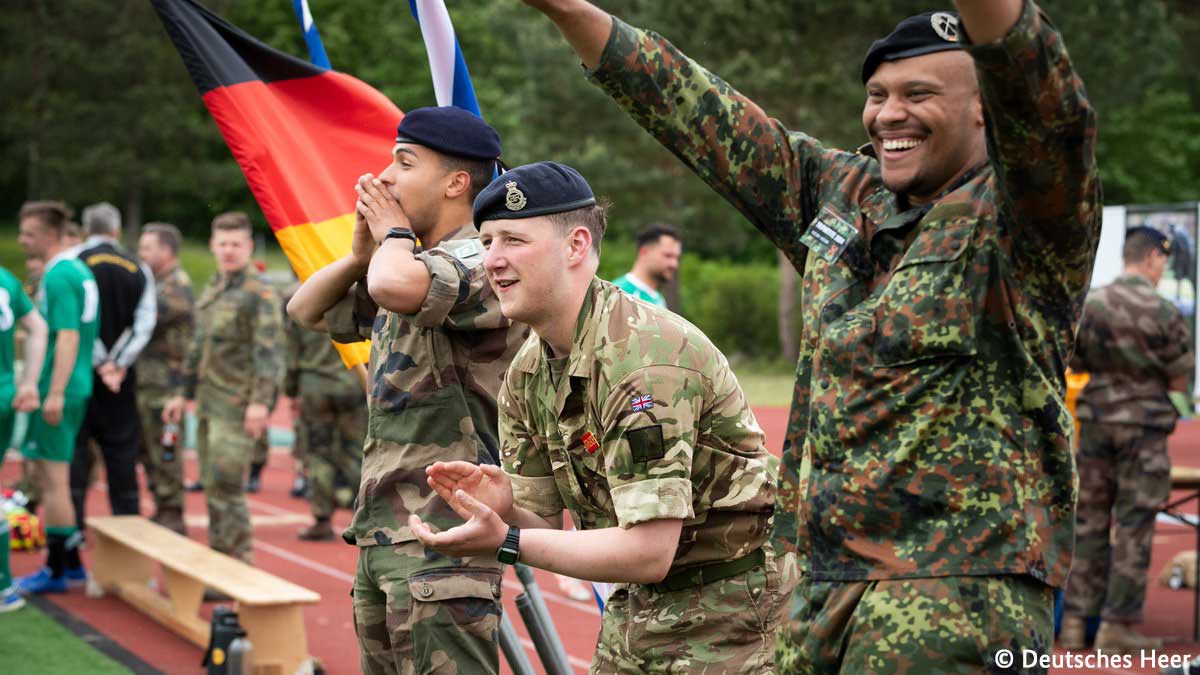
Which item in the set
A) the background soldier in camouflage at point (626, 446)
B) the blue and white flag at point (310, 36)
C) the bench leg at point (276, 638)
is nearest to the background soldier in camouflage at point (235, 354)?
the bench leg at point (276, 638)

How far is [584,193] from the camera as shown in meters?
3.38

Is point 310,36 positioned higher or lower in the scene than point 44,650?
higher

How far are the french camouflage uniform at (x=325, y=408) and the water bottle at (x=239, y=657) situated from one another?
20.6 feet

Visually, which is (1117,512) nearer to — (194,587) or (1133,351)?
(1133,351)

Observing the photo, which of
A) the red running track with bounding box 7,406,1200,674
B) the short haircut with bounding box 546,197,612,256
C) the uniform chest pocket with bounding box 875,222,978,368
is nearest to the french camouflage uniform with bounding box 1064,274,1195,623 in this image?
the red running track with bounding box 7,406,1200,674

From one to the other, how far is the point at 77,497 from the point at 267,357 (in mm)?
2261

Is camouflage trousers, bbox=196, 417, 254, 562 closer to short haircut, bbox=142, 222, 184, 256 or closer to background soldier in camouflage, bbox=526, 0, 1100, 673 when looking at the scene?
short haircut, bbox=142, 222, 184, 256

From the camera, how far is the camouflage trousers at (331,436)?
11.6m

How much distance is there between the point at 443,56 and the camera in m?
5.11

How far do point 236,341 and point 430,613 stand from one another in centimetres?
638

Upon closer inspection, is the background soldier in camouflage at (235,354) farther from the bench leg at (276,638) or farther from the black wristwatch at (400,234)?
the black wristwatch at (400,234)

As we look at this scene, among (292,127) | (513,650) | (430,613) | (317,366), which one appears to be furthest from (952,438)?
(317,366)

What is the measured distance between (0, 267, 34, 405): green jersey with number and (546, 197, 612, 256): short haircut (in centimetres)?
646

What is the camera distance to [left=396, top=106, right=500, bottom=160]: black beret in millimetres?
4434
